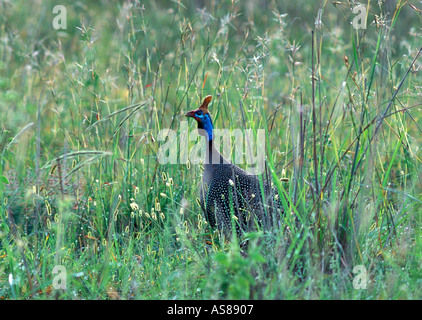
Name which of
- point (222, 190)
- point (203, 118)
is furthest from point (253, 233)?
point (203, 118)

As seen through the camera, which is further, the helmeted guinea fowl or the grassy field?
the helmeted guinea fowl

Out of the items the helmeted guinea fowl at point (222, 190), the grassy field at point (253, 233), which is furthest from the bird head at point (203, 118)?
the grassy field at point (253, 233)

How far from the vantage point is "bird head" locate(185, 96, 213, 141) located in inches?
126

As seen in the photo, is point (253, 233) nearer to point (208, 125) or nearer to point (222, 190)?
point (222, 190)

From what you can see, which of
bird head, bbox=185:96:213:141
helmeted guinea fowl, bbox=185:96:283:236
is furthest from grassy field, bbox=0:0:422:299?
bird head, bbox=185:96:213:141

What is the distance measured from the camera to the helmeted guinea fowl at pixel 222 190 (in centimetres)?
296

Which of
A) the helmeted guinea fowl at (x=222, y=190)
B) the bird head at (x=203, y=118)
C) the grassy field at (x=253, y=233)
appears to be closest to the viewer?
the grassy field at (x=253, y=233)

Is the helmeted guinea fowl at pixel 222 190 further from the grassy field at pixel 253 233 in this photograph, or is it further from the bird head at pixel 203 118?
the grassy field at pixel 253 233

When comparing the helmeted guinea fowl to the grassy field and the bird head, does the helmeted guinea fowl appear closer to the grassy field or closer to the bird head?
the bird head

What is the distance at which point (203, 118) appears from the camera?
10.6 feet

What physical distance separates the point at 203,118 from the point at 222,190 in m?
0.46

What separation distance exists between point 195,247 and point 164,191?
58 cm
